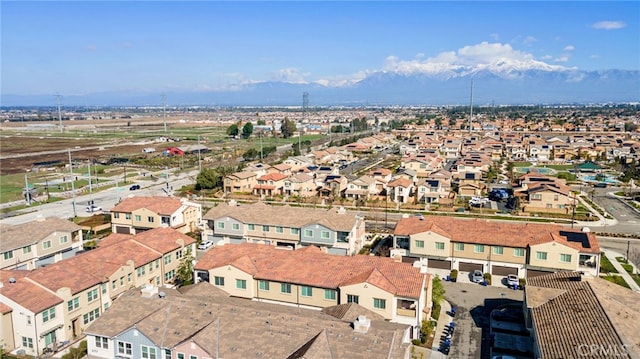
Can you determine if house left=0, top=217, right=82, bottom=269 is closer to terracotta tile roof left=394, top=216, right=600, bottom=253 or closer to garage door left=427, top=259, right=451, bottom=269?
terracotta tile roof left=394, top=216, right=600, bottom=253

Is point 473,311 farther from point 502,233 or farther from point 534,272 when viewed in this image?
point 502,233

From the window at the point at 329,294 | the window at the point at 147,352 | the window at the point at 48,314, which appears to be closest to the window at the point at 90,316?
the window at the point at 48,314

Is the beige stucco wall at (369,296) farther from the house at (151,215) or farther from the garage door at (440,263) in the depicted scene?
the house at (151,215)

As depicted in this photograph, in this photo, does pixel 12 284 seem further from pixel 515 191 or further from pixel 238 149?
pixel 238 149

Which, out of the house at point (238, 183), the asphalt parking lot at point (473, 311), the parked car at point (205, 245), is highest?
the house at point (238, 183)

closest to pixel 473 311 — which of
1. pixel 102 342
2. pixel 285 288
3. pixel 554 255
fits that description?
pixel 554 255
